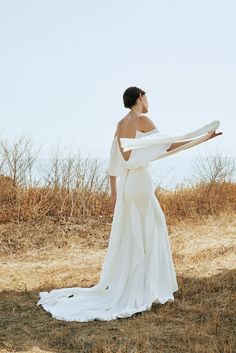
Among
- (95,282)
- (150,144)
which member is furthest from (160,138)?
(95,282)

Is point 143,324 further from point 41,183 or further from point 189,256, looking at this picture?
point 41,183

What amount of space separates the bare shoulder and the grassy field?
1627 mm

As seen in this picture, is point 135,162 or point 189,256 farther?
point 189,256

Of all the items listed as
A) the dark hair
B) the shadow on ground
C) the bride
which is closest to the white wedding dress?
the bride

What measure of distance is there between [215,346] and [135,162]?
179 centimetres

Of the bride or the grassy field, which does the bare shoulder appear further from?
the grassy field

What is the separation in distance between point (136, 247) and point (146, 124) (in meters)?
1.14

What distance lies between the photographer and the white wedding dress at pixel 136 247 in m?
4.64

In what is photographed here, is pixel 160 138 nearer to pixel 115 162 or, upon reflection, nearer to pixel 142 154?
pixel 142 154

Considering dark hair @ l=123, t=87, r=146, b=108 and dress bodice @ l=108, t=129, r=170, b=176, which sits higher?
dark hair @ l=123, t=87, r=146, b=108

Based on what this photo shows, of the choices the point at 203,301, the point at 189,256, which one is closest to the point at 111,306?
the point at 203,301

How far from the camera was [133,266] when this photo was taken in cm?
472

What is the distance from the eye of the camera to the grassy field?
386cm

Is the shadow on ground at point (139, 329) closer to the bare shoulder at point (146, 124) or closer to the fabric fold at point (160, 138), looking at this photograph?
the fabric fold at point (160, 138)
